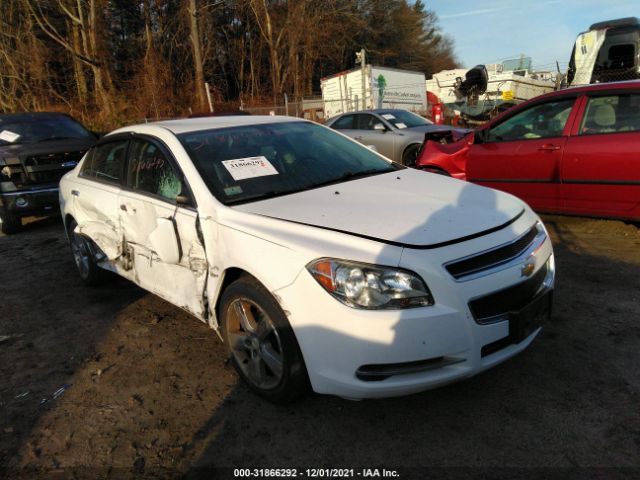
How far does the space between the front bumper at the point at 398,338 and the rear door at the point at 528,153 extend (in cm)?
337

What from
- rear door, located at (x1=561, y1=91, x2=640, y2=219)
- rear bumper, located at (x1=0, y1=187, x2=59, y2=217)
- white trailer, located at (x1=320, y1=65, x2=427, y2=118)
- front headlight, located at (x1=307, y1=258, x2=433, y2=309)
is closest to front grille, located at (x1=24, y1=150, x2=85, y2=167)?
rear bumper, located at (x1=0, y1=187, x2=59, y2=217)

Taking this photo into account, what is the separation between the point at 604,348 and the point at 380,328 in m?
1.76

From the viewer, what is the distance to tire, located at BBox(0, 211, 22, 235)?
688 cm

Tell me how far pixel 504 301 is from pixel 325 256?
89cm

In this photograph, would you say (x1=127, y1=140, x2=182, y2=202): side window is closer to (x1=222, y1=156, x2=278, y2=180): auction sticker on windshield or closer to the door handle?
(x1=222, y1=156, x2=278, y2=180): auction sticker on windshield

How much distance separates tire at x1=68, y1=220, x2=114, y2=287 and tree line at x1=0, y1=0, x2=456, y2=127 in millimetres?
20357

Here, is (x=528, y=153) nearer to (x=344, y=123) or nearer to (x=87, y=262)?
(x=87, y=262)

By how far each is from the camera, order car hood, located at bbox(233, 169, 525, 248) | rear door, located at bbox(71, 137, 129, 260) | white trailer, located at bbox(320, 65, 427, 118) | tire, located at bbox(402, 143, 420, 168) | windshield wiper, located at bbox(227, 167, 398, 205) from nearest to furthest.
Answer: car hood, located at bbox(233, 169, 525, 248)
windshield wiper, located at bbox(227, 167, 398, 205)
rear door, located at bbox(71, 137, 129, 260)
tire, located at bbox(402, 143, 420, 168)
white trailer, located at bbox(320, 65, 427, 118)

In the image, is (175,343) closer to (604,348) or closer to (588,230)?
(604,348)

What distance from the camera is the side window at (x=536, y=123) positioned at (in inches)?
201

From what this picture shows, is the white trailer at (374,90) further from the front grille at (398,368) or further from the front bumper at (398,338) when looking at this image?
the front grille at (398,368)

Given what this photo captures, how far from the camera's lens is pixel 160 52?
28297 mm

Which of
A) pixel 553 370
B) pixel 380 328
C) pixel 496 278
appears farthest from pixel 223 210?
pixel 553 370

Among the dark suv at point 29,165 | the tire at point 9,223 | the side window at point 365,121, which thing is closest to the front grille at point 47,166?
the dark suv at point 29,165
